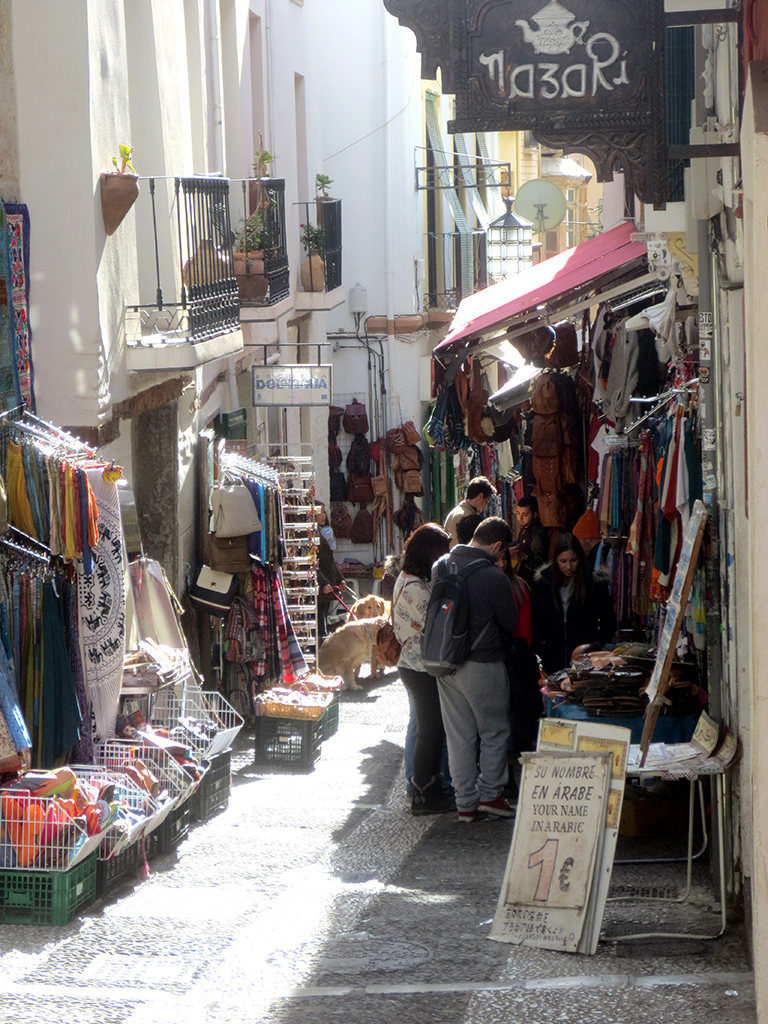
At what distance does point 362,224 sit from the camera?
21.6 meters

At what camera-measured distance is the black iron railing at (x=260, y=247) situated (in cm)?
1303

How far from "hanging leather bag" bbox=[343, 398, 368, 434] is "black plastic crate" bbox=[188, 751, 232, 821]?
12.3m

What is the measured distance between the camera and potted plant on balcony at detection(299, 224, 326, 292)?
1680cm

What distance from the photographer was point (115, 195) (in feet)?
27.9

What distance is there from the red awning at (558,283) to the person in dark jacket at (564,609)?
1678 millimetres

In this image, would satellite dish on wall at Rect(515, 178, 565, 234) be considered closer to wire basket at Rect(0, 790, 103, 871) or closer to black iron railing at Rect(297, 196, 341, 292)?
black iron railing at Rect(297, 196, 341, 292)

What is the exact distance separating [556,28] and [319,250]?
12128 millimetres

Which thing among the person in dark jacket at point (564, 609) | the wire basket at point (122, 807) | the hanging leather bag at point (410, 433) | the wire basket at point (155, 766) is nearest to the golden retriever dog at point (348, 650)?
the person in dark jacket at point (564, 609)

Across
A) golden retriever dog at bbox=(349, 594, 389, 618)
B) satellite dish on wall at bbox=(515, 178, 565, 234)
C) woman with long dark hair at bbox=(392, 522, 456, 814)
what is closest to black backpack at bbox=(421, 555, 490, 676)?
woman with long dark hair at bbox=(392, 522, 456, 814)

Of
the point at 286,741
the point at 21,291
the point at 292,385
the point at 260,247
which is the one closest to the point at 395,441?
the point at 292,385

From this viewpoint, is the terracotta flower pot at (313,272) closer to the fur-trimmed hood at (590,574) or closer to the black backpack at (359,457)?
the black backpack at (359,457)

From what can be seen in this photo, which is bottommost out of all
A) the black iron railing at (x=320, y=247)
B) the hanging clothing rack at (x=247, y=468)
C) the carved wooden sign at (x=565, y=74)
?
the hanging clothing rack at (x=247, y=468)

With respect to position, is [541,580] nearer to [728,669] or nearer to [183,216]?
[728,669]

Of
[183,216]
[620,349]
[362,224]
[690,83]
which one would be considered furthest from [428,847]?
[362,224]
